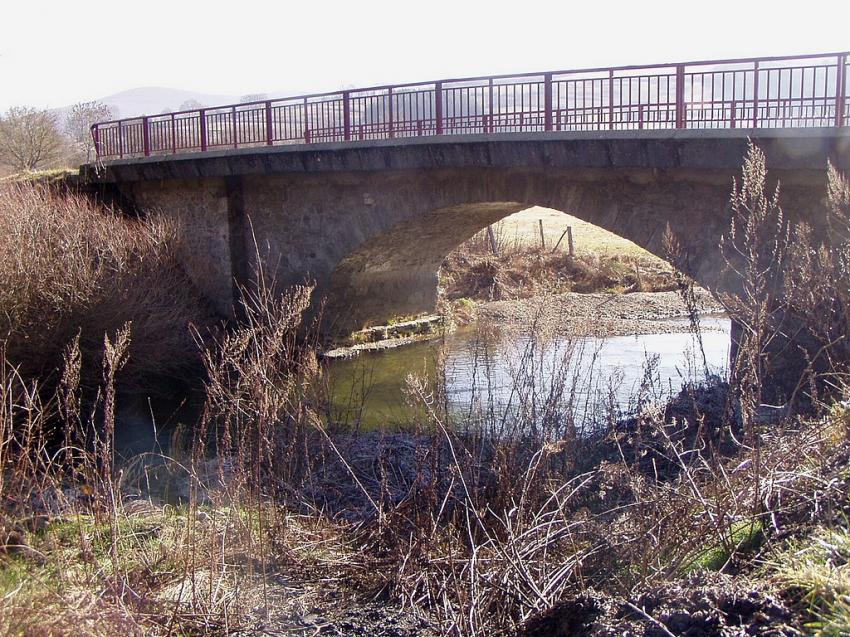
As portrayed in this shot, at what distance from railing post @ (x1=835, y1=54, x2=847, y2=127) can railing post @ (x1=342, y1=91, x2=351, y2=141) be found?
23.4 ft

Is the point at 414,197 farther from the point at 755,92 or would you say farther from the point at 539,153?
the point at 755,92

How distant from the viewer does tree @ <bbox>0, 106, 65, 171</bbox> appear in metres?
26.0

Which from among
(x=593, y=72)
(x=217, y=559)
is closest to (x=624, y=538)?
(x=217, y=559)

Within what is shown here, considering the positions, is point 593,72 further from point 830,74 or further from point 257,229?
point 257,229

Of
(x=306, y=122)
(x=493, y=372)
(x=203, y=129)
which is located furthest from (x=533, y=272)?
(x=493, y=372)

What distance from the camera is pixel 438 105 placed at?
11.8 m

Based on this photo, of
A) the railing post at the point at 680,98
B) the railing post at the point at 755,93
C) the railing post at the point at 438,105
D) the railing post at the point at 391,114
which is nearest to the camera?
the railing post at the point at 755,93

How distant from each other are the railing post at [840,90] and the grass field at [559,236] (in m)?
12.0

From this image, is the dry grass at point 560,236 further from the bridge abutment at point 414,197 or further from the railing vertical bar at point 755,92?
the railing vertical bar at point 755,92

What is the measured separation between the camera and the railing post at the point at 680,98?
9.02 m

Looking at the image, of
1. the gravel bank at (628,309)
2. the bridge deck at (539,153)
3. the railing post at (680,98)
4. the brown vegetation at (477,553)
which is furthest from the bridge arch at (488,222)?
the brown vegetation at (477,553)

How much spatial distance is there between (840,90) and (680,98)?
163 cm

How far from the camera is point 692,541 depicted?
13.4 ft

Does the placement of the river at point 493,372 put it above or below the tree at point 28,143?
below
